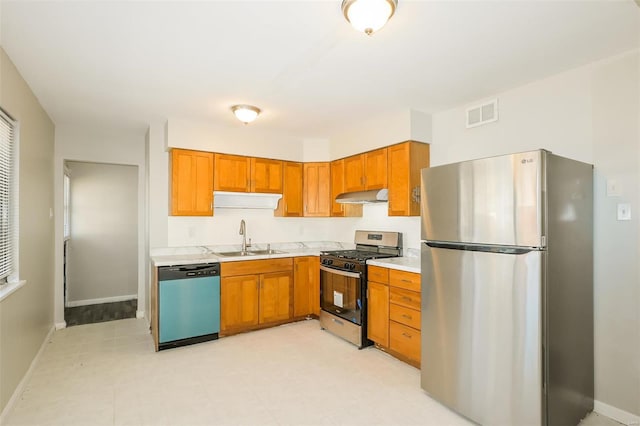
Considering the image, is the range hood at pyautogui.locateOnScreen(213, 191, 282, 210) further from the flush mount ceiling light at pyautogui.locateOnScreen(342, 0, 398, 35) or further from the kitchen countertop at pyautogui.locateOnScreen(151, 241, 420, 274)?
the flush mount ceiling light at pyautogui.locateOnScreen(342, 0, 398, 35)

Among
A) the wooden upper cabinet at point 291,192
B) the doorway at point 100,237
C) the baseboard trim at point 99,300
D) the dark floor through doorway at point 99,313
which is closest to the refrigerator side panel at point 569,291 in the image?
the wooden upper cabinet at point 291,192

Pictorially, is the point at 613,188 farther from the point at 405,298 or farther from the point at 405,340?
the point at 405,340

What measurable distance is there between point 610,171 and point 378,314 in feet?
7.33

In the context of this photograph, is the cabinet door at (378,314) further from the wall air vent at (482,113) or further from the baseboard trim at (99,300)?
the baseboard trim at (99,300)

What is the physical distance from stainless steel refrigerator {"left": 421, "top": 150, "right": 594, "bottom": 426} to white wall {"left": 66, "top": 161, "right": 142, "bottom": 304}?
5.18 metres

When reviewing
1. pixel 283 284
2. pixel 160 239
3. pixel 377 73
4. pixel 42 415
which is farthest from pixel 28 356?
pixel 377 73

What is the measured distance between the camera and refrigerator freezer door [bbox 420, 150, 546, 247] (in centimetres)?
204

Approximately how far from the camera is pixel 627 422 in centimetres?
233

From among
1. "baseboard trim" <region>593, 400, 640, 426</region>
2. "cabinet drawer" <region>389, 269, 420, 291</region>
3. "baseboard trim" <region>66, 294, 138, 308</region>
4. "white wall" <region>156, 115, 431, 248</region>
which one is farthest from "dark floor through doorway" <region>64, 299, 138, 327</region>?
"baseboard trim" <region>593, 400, 640, 426</region>

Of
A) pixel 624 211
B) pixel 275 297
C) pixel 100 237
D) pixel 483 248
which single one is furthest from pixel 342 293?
pixel 100 237

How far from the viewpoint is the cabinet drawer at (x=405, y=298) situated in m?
3.10

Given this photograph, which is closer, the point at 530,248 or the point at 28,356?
the point at 530,248

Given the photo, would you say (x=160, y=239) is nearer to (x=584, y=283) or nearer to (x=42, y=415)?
(x=42, y=415)

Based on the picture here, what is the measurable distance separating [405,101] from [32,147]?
345 cm
